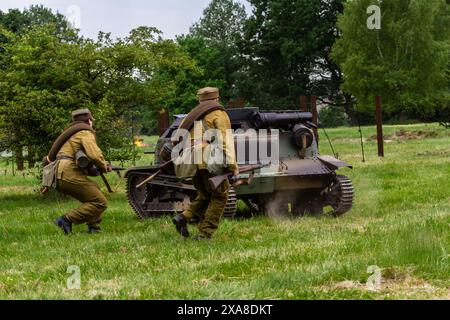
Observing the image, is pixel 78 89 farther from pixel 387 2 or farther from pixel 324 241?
pixel 387 2

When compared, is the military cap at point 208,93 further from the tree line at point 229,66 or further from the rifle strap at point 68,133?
the tree line at point 229,66

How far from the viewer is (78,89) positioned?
17422 mm

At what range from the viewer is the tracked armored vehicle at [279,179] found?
41.4ft

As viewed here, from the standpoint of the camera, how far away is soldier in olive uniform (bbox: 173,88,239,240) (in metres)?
9.83

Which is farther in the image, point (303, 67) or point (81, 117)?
point (303, 67)

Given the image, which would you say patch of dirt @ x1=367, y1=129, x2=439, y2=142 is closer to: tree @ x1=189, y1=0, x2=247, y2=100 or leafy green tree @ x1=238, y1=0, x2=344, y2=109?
leafy green tree @ x1=238, y1=0, x2=344, y2=109

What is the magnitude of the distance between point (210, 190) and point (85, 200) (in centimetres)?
249

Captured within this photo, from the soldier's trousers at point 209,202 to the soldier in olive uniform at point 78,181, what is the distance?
1928 millimetres

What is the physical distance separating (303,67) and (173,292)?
60.8 m

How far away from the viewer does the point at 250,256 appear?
8367mm

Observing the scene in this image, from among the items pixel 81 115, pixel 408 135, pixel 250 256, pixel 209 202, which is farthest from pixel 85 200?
pixel 408 135

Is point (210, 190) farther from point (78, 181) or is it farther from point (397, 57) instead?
point (397, 57)

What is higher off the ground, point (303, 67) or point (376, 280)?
point (303, 67)

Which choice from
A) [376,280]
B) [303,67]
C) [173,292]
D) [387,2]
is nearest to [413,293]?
[376,280]
